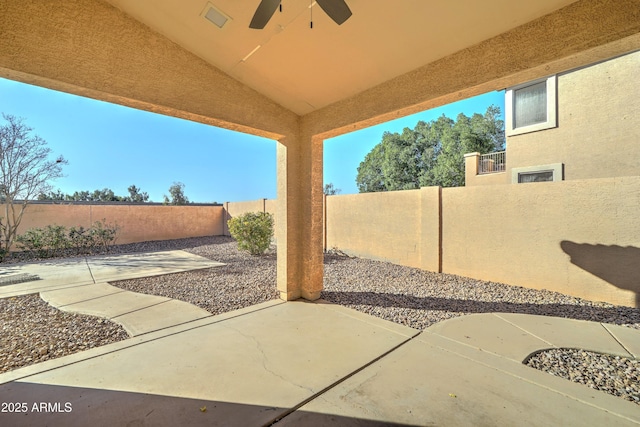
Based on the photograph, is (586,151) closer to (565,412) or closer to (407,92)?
(407,92)

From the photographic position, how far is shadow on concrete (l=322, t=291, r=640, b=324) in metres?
3.68

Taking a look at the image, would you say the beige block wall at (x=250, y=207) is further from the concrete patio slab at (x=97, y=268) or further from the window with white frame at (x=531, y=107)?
the window with white frame at (x=531, y=107)

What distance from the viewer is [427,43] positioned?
261cm

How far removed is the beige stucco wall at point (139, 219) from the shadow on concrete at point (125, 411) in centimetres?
1024

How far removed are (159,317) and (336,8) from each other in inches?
159

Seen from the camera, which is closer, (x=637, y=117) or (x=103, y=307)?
(x=103, y=307)

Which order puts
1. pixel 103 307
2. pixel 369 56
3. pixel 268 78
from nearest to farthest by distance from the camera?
pixel 369 56, pixel 268 78, pixel 103 307

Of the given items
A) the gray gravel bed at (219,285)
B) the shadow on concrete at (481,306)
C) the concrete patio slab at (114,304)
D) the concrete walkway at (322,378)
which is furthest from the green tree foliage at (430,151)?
the concrete patio slab at (114,304)

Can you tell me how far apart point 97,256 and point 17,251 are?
252 centimetres

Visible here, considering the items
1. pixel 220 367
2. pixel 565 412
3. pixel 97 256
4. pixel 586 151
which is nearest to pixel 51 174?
pixel 97 256

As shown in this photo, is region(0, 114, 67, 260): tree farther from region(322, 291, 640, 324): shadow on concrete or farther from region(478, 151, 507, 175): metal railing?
region(478, 151, 507, 175): metal railing

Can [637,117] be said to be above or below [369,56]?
above

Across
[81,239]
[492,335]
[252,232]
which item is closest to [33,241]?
[81,239]

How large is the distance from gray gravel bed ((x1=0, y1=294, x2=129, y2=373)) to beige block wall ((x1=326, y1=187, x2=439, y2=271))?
5.73 metres
